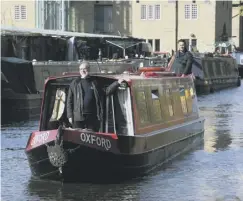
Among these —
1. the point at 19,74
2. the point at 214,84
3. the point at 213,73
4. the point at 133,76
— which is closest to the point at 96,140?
the point at 133,76

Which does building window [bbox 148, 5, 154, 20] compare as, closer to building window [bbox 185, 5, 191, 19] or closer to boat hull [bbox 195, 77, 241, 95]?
building window [bbox 185, 5, 191, 19]

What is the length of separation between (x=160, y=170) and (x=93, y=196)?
221 centimetres

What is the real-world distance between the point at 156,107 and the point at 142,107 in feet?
2.87

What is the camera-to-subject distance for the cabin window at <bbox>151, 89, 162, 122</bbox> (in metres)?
12.3

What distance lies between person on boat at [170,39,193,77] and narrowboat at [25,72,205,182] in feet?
10.5

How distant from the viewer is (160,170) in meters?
11.9

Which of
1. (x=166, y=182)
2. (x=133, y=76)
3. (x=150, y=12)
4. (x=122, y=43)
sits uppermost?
(x=150, y=12)

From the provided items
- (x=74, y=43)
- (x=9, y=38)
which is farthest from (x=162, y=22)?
(x=9, y=38)

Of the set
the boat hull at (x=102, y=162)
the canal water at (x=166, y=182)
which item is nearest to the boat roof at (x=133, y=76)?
the boat hull at (x=102, y=162)

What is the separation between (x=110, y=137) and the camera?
1037 centimetres

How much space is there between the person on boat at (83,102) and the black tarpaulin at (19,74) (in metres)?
13.3

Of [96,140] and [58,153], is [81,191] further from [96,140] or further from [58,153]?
[96,140]

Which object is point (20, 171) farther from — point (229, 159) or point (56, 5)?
point (56, 5)

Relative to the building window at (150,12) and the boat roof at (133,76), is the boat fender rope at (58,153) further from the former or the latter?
the building window at (150,12)
